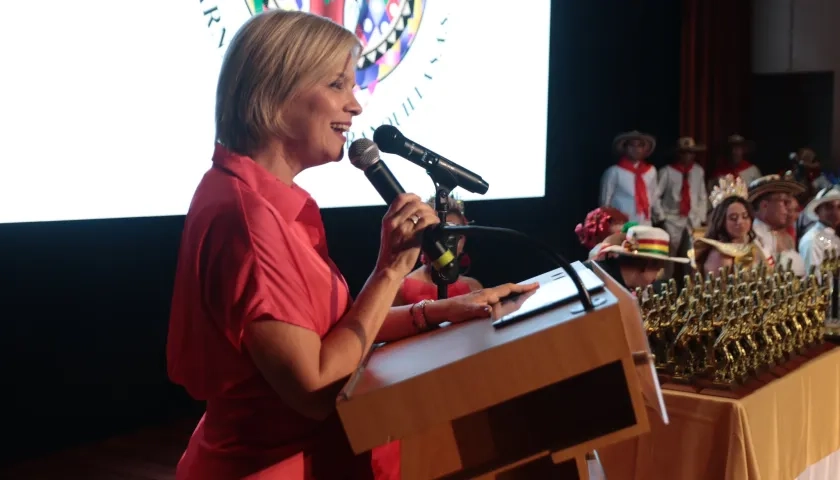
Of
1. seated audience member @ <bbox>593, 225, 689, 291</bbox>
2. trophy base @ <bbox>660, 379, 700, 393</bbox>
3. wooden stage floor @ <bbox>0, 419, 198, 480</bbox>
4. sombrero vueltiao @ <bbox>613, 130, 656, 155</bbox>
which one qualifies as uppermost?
sombrero vueltiao @ <bbox>613, 130, 656, 155</bbox>

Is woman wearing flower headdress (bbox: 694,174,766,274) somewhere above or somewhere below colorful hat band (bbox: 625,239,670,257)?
below

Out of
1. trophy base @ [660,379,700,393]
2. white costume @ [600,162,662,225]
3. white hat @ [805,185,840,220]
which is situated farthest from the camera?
white costume @ [600,162,662,225]

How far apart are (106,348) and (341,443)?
9.59 feet

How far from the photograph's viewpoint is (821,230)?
459 centimetres

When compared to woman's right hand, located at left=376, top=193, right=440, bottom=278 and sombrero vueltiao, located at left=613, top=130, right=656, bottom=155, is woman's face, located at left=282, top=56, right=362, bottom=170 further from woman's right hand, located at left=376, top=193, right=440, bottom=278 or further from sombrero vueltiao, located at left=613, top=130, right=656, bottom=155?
sombrero vueltiao, located at left=613, top=130, right=656, bottom=155

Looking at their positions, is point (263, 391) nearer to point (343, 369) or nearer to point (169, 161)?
point (343, 369)

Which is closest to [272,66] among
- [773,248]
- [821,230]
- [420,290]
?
[420,290]

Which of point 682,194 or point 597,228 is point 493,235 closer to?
point 597,228

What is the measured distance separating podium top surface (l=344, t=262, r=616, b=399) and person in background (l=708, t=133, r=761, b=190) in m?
7.70

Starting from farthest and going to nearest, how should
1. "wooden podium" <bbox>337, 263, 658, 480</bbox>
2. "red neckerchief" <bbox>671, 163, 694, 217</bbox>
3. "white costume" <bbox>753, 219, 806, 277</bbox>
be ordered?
"red neckerchief" <bbox>671, 163, 694, 217</bbox>
"white costume" <bbox>753, 219, 806, 277</bbox>
"wooden podium" <bbox>337, 263, 658, 480</bbox>

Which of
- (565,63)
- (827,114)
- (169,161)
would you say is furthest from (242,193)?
(827,114)

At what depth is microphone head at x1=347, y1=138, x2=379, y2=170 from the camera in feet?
Answer: 3.93

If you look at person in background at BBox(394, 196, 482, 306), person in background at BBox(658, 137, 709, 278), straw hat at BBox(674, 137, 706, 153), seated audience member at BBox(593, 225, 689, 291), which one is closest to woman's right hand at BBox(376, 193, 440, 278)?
person in background at BBox(394, 196, 482, 306)

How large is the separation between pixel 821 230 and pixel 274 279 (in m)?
4.28
